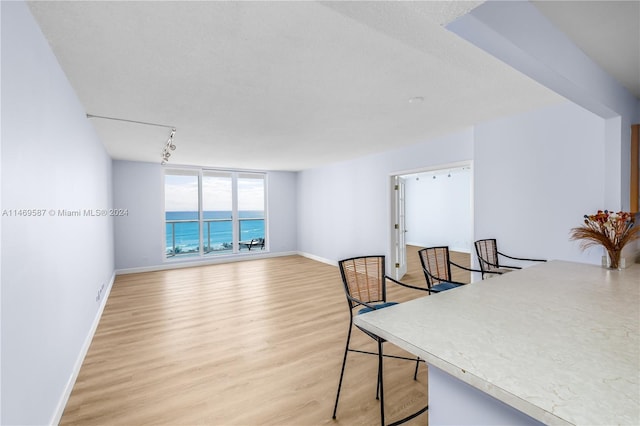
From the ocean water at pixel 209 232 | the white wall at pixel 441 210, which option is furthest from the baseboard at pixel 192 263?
the white wall at pixel 441 210

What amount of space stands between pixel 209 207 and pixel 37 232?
18.5ft

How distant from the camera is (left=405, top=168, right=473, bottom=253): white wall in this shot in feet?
27.9

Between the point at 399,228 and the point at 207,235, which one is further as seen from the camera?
the point at 207,235

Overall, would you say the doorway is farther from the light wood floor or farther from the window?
the light wood floor

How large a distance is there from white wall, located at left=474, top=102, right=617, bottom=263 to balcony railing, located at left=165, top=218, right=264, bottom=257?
6.08 m

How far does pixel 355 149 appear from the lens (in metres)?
5.22

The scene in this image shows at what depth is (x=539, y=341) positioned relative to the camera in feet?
3.57

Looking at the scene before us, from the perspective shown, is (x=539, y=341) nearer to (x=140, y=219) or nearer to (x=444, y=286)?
(x=444, y=286)

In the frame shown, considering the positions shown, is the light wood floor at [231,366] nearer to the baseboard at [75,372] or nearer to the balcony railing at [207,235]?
the baseboard at [75,372]

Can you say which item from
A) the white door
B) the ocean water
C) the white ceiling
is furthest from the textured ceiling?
the ocean water

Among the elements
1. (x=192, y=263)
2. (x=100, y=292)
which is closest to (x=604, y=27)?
(x=100, y=292)

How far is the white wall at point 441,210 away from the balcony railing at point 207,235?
5.47 metres

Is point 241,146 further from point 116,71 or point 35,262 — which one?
point 35,262

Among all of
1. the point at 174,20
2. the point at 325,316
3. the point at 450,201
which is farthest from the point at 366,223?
the point at 174,20
